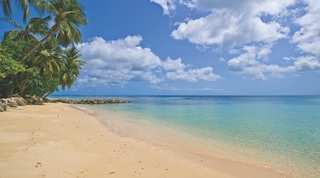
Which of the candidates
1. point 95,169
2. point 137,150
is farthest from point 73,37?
point 95,169

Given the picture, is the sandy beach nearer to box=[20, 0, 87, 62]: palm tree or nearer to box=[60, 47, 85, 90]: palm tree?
box=[20, 0, 87, 62]: palm tree

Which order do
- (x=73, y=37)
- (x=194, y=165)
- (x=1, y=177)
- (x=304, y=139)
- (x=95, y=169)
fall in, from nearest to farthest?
(x=1, y=177) < (x=95, y=169) < (x=194, y=165) < (x=304, y=139) < (x=73, y=37)

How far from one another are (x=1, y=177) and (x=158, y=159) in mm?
3660

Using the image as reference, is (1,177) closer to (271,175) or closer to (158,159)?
(158,159)

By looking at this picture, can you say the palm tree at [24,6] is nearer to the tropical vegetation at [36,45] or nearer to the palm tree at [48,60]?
the tropical vegetation at [36,45]

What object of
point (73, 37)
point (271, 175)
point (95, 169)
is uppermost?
point (73, 37)

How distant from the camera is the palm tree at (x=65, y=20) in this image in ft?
64.1

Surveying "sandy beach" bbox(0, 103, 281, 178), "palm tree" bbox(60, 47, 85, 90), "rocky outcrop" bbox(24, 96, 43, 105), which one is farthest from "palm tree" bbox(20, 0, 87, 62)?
"palm tree" bbox(60, 47, 85, 90)

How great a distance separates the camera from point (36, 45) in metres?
19.5

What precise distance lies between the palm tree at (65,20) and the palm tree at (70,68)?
17.7 metres

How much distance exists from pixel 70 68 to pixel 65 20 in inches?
819

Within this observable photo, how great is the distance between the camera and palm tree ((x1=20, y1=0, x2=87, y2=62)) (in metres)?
19.5

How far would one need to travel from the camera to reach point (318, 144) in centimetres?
932

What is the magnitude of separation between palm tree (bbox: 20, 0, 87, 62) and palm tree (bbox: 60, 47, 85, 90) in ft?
58.0
